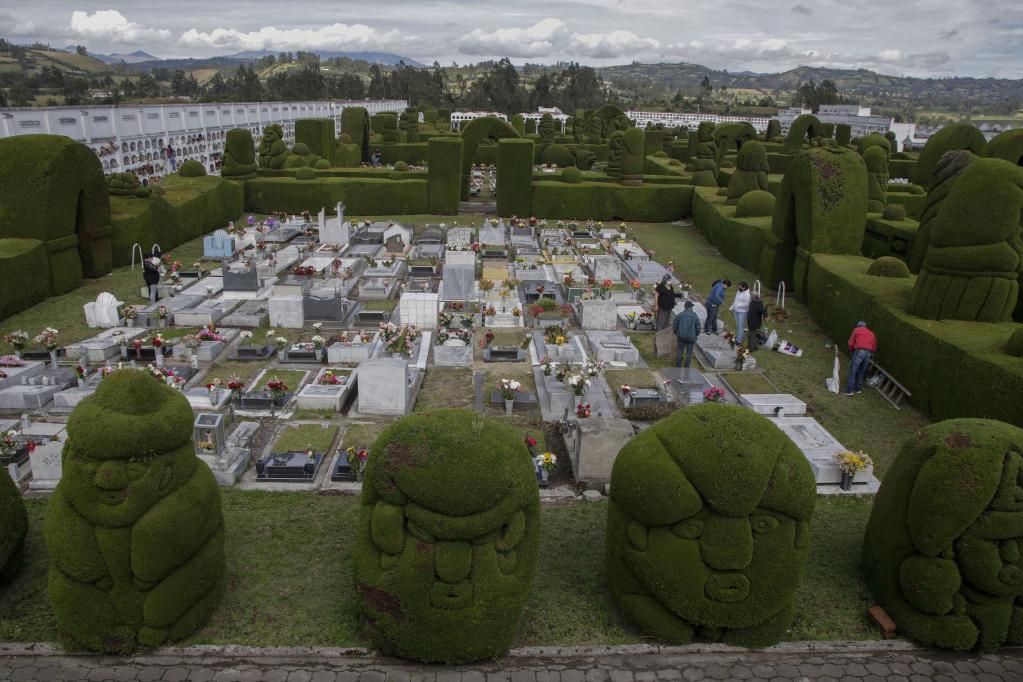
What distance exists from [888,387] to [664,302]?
557cm

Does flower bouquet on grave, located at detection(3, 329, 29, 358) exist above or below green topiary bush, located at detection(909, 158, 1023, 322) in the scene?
below

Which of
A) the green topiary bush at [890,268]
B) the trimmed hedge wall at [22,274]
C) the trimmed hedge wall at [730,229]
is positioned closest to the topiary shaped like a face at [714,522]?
the green topiary bush at [890,268]

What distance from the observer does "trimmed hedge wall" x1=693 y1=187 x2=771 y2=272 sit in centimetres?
2453

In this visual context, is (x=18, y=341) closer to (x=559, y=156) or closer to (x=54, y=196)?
(x=54, y=196)

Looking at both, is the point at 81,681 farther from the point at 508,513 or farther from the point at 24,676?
the point at 508,513

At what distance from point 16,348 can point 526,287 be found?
13.2 metres

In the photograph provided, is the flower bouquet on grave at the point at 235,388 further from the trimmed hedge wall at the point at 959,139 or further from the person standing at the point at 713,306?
the trimmed hedge wall at the point at 959,139

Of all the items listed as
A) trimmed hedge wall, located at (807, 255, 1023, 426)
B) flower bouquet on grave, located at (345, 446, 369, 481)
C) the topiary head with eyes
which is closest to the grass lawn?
flower bouquet on grave, located at (345, 446, 369, 481)

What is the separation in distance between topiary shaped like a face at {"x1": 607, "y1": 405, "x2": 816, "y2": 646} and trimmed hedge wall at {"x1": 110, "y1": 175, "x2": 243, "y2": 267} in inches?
860

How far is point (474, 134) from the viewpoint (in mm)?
36781

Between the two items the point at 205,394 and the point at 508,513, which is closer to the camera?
the point at 508,513

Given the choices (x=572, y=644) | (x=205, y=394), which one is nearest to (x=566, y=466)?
(x=572, y=644)

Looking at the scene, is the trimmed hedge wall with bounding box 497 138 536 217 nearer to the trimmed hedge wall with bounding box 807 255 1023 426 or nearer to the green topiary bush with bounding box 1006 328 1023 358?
the trimmed hedge wall with bounding box 807 255 1023 426

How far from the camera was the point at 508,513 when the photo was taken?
672 cm
